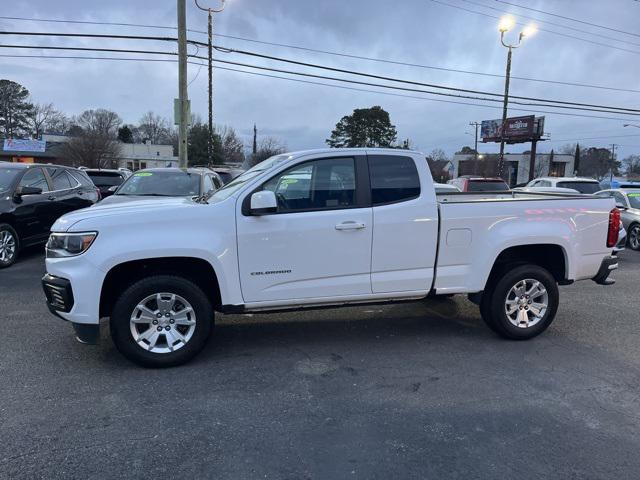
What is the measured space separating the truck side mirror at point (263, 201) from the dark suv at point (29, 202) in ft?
20.9

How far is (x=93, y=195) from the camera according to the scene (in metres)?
11.1

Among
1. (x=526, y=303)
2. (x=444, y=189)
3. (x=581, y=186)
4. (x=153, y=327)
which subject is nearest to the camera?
(x=153, y=327)

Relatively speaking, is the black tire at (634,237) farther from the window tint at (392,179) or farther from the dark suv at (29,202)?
the dark suv at (29,202)

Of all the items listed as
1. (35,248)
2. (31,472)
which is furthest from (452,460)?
(35,248)

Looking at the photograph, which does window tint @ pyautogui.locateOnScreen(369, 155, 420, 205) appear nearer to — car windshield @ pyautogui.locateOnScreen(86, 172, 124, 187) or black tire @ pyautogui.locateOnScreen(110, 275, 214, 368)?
black tire @ pyautogui.locateOnScreen(110, 275, 214, 368)


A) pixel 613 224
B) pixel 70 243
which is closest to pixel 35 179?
pixel 70 243

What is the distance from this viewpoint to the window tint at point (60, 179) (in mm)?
Answer: 9867

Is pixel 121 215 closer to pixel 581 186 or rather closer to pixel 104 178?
pixel 104 178

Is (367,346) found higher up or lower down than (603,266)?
lower down

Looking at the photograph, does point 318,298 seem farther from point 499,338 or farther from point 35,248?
point 35,248

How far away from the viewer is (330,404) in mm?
3682

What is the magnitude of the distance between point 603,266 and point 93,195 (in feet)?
33.5

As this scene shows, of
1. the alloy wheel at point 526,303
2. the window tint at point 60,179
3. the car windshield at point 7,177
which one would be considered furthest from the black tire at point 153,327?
the window tint at point 60,179

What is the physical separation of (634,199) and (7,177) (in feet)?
47.0
